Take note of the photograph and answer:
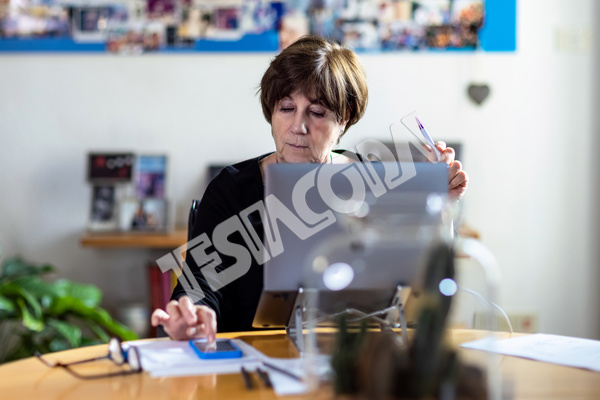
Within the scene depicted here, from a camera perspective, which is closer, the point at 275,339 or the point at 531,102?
the point at 275,339

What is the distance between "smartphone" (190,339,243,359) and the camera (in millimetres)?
1175

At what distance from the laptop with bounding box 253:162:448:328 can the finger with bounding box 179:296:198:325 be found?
0.12 meters

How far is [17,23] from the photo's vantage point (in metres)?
3.21

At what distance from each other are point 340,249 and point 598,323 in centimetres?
268

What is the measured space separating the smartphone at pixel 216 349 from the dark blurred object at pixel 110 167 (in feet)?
6.38

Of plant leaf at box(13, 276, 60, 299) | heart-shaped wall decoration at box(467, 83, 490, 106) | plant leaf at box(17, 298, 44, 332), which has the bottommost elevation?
plant leaf at box(17, 298, 44, 332)

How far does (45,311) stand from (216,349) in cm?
185

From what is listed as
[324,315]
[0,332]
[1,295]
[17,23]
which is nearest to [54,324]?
[1,295]

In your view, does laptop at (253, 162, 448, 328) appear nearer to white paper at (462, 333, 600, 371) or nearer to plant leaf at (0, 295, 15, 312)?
white paper at (462, 333, 600, 371)

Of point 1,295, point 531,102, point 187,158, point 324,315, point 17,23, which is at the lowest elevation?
point 1,295

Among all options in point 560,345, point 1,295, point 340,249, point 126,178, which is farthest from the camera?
point 126,178

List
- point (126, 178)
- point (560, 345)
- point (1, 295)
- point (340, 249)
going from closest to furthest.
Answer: point (340, 249)
point (560, 345)
point (1, 295)
point (126, 178)

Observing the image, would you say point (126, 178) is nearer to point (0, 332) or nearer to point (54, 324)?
point (54, 324)

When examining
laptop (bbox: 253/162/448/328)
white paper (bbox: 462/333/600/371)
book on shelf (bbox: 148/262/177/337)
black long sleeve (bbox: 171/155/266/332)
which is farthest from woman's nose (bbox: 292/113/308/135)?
book on shelf (bbox: 148/262/177/337)
